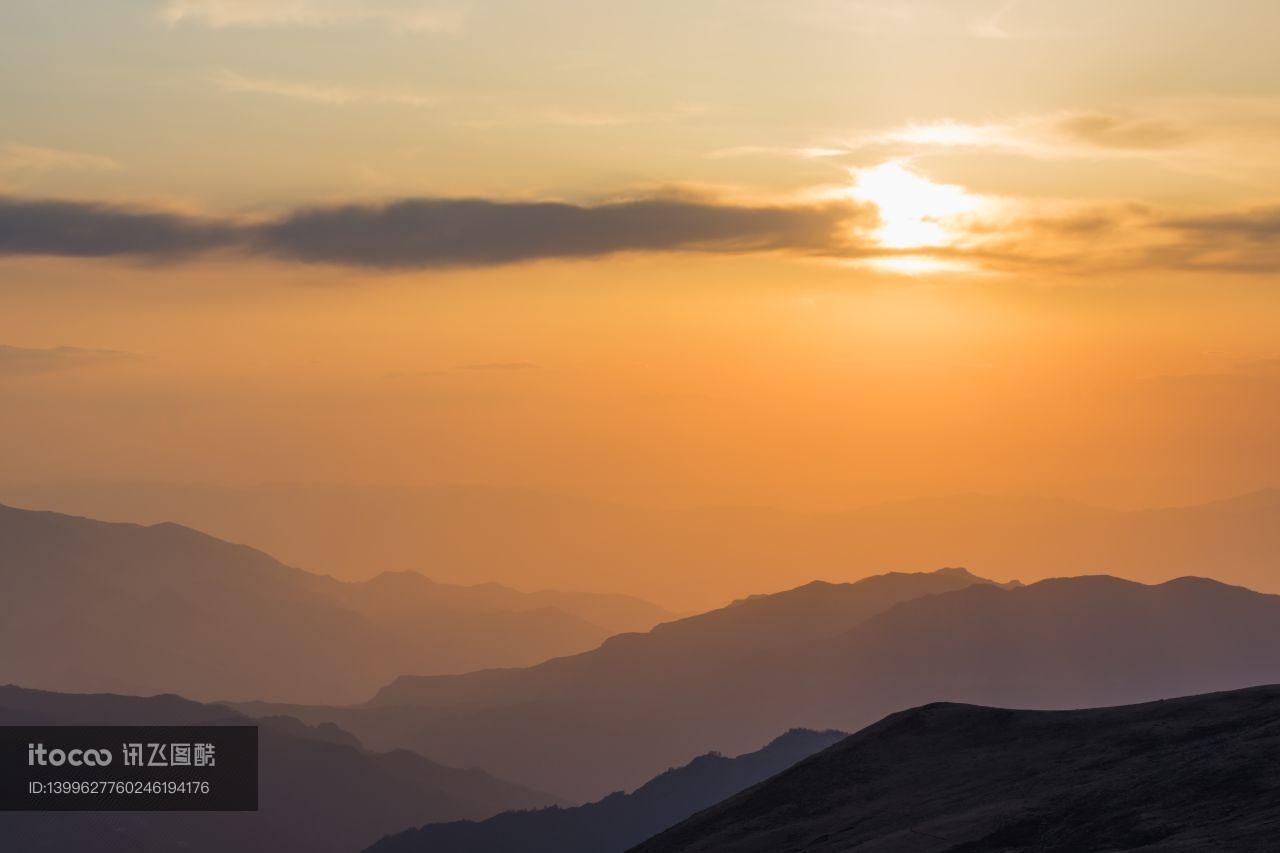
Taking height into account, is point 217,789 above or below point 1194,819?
above

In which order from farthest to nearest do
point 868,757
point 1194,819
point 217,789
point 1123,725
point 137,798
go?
point 217,789 < point 137,798 < point 868,757 < point 1123,725 < point 1194,819

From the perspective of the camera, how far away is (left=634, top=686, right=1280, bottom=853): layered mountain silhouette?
4544 centimetres

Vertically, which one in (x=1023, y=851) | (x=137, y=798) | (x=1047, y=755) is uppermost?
(x=137, y=798)

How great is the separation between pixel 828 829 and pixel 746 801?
10.6 m

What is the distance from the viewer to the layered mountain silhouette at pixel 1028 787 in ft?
149

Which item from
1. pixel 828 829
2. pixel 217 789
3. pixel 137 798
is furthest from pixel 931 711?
pixel 217 789

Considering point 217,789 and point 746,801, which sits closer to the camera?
point 746,801

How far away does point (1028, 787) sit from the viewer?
5431 centimetres

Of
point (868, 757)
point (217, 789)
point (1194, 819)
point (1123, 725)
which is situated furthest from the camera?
point (217, 789)

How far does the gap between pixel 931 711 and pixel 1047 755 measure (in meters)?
12.4

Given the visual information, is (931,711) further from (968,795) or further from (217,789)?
(217,789)

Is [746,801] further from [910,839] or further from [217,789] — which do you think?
[217,789]

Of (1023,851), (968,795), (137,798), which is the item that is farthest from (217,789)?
(1023,851)

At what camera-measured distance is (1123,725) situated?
60438 mm
